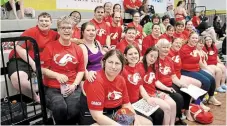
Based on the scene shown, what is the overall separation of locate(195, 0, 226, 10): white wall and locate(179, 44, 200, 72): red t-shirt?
9.46 metres

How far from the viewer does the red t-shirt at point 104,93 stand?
1.92m

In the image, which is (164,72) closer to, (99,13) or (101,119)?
(101,119)

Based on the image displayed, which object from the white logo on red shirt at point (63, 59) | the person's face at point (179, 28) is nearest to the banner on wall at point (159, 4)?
the person's face at point (179, 28)

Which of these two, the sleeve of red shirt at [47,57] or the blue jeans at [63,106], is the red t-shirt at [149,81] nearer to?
the blue jeans at [63,106]

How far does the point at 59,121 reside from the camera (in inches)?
86.3

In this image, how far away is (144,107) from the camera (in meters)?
2.51

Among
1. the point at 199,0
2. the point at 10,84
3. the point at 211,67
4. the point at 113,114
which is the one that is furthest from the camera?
the point at 199,0

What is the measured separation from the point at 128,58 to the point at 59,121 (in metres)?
0.89

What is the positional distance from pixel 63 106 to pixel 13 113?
46 centimetres

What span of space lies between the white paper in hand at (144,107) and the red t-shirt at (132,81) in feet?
0.18

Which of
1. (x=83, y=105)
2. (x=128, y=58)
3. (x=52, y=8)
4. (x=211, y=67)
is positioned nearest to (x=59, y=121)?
(x=83, y=105)

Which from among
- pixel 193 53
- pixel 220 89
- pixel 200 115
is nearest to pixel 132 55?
pixel 200 115

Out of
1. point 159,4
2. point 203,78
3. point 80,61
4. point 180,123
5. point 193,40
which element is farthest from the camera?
point 159,4

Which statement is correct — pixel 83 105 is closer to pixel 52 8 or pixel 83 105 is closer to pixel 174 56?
pixel 174 56
